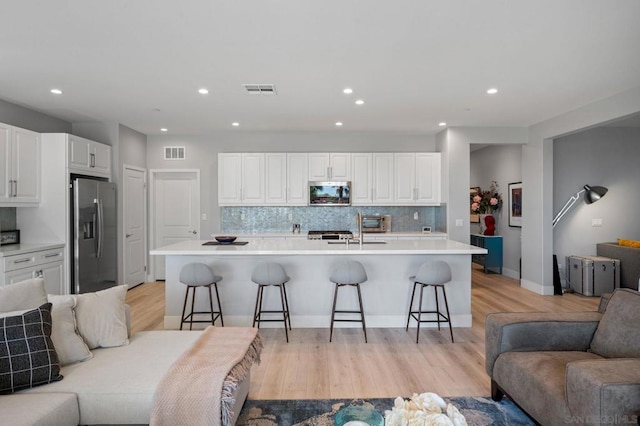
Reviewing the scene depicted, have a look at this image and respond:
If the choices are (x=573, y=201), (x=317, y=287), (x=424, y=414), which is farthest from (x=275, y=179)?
(x=424, y=414)

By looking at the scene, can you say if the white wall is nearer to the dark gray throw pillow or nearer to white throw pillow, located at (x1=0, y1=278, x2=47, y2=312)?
white throw pillow, located at (x1=0, y1=278, x2=47, y2=312)

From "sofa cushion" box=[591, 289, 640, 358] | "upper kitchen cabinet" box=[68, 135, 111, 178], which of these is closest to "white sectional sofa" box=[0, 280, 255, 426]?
"sofa cushion" box=[591, 289, 640, 358]

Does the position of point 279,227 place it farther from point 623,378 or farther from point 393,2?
point 623,378

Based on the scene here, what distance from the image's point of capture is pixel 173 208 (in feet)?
21.0

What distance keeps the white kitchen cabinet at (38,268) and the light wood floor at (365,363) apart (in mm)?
1040

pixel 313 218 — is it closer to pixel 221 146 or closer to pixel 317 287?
pixel 221 146

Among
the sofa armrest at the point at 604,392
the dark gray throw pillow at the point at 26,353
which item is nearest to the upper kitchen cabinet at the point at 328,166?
the dark gray throw pillow at the point at 26,353

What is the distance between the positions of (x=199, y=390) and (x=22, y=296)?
1251 mm

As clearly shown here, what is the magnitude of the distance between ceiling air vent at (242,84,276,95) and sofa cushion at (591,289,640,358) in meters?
3.50

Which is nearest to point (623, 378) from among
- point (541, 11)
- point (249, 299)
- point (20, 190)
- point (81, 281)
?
point (541, 11)

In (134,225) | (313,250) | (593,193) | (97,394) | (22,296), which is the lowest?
(97,394)

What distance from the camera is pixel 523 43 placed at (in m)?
2.82

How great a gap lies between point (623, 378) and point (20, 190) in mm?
5823

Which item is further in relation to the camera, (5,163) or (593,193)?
(593,193)
